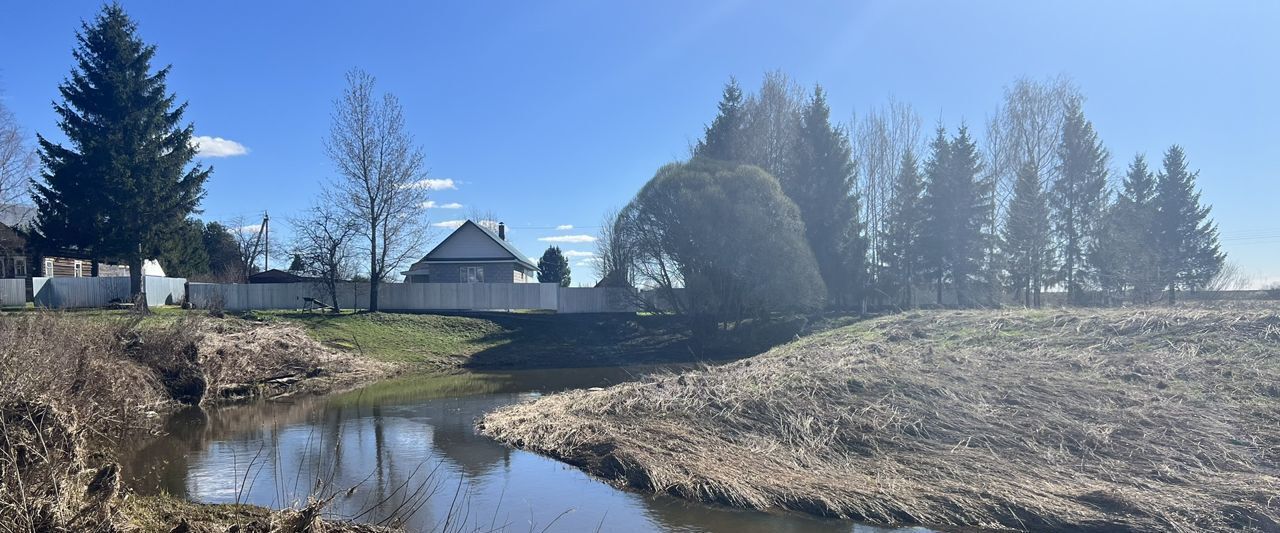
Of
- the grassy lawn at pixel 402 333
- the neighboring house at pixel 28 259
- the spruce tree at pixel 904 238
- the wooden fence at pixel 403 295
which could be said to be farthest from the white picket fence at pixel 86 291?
the spruce tree at pixel 904 238

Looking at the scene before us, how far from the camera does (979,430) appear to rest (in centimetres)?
977

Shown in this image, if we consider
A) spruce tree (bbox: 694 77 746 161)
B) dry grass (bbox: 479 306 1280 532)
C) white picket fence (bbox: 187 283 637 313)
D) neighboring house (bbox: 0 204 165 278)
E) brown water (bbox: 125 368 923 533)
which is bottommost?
brown water (bbox: 125 368 923 533)

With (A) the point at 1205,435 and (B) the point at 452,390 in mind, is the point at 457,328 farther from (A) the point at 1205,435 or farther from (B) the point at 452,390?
(A) the point at 1205,435

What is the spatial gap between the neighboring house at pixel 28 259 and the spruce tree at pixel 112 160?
1.66m

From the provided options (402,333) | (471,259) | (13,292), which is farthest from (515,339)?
(13,292)

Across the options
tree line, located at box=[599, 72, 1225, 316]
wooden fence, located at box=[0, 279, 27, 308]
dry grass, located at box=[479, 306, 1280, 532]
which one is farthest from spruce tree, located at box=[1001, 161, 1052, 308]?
wooden fence, located at box=[0, 279, 27, 308]

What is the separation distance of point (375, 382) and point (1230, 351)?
21.1 m

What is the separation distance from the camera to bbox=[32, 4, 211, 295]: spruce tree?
2705 cm

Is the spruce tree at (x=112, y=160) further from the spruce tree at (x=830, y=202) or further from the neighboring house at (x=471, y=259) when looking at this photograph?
the spruce tree at (x=830, y=202)

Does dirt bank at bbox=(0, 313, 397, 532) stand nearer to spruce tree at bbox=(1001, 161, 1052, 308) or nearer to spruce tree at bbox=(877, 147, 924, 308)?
spruce tree at bbox=(877, 147, 924, 308)

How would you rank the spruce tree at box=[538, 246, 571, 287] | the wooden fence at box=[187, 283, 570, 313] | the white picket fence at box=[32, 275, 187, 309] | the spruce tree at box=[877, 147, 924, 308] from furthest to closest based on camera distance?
the spruce tree at box=[538, 246, 571, 287] → the spruce tree at box=[877, 147, 924, 308] → the wooden fence at box=[187, 283, 570, 313] → the white picket fence at box=[32, 275, 187, 309]

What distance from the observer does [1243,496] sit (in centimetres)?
726

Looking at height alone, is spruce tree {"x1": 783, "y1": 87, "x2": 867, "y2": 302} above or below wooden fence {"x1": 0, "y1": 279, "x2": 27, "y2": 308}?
above

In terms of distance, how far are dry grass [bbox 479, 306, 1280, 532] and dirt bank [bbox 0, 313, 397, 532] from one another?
568 cm
